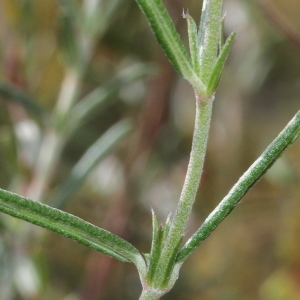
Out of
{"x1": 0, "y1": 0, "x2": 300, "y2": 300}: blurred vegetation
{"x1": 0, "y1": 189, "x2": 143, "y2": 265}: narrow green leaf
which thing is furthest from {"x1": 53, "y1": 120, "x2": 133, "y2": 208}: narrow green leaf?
{"x1": 0, "y1": 189, "x2": 143, "y2": 265}: narrow green leaf

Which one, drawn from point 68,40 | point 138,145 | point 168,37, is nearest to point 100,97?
point 68,40

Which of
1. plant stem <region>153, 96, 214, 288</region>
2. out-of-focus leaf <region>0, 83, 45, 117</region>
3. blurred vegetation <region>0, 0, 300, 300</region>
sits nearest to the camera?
plant stem <region>153, 96, 214, 288</region>

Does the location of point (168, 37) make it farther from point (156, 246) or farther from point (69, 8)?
point (69, 8)

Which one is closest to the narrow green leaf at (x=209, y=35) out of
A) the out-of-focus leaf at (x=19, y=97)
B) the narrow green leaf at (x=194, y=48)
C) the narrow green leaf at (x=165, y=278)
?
the narrow green leaf at (x=194, y=48)

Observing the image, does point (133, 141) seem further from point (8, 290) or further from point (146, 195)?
point (8, 290)

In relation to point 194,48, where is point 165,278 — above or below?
below

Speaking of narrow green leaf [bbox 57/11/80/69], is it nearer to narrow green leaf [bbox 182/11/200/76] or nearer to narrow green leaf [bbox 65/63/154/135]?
narrow green leaf [bbox 65/63/154/135]

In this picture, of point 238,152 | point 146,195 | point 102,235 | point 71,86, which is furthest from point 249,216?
point 102,235
